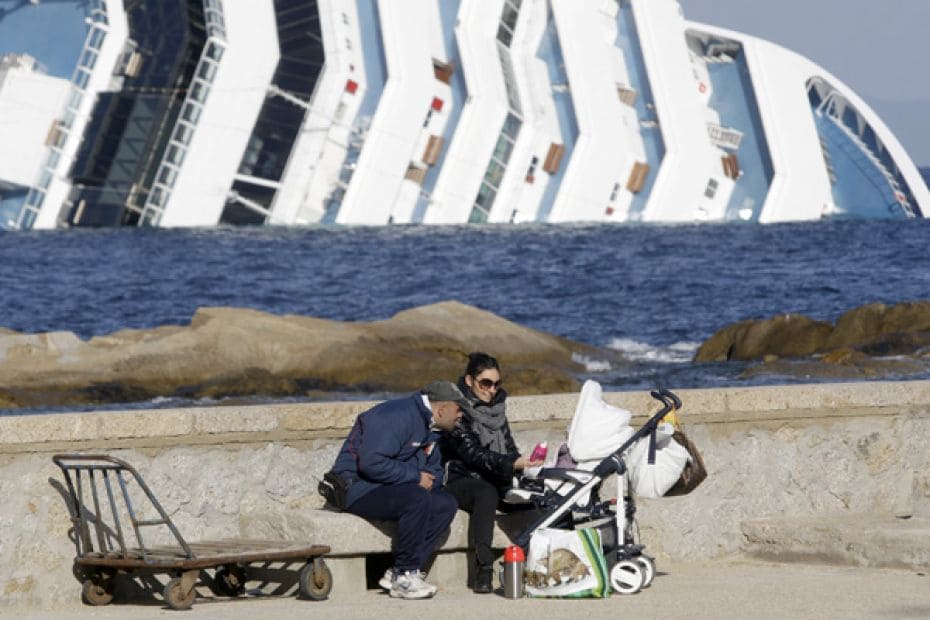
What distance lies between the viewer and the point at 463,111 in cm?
4850

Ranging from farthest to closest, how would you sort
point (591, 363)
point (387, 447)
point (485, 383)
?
point (591, 363)
point (485, 383)
point (387, 447)

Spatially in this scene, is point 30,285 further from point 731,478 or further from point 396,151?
point 731,478

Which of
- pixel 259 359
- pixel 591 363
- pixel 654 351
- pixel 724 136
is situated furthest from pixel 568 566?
pixel 724 136

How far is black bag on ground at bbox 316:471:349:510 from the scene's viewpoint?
7738 mm

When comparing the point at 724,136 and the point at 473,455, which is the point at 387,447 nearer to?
the point at 473,455

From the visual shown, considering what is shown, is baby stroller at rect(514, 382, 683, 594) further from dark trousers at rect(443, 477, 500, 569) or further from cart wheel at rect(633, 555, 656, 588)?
dark trousers at rect(443, 477, 500, 569)

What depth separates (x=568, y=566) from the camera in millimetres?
7512

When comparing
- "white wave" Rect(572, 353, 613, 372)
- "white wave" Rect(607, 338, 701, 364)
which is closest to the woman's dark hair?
"white wave" Rect(572, 353, 613, 372)

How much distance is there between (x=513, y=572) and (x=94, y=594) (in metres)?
1.63

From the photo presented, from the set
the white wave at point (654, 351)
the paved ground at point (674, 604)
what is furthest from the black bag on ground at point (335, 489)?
the white wave at point (654, 351)

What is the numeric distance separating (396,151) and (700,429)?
3931cm

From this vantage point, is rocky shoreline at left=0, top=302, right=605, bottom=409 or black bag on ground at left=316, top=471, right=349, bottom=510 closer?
black bag on ground at left=316, top=471, right=349, bottom=510

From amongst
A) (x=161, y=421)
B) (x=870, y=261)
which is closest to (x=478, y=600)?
(x=161, y=421)

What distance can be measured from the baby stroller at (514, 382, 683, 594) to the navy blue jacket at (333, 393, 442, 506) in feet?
1.46
